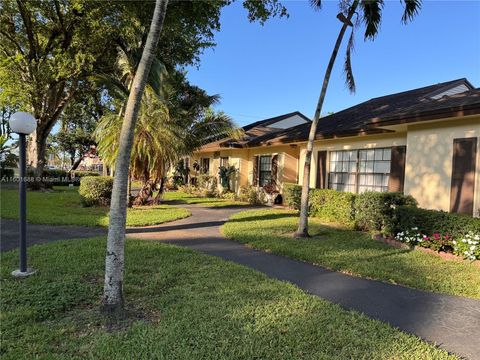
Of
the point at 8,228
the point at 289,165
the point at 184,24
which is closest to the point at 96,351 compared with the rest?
the point at 8,228

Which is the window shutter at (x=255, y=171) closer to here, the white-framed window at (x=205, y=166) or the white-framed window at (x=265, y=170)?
the white-framed window at (x=265, y=170)

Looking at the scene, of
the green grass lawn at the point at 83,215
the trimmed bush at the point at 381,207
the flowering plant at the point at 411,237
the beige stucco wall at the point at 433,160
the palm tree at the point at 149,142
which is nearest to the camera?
the flowering plant at the point at 411,237

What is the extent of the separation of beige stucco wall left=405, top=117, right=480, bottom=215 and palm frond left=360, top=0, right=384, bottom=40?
278 cm

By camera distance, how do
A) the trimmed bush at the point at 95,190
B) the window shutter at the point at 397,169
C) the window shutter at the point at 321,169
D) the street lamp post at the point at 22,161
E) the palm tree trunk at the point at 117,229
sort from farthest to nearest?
the trimmed bush at the point at 95,190, the window shutter at the point at 321,169, the window shutter at the point at 397,169, the street lamp post at the point at 22,161, the palm tree trunk at the point at 117,229

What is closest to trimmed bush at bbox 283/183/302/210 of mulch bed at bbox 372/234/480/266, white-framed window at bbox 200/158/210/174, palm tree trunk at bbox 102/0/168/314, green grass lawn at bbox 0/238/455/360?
mulch bed at bbox 372/234/480/266

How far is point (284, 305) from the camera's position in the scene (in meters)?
4.49

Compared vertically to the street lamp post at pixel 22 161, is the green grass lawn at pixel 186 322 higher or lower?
lower

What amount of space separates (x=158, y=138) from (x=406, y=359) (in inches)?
435

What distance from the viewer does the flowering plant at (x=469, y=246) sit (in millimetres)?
6797

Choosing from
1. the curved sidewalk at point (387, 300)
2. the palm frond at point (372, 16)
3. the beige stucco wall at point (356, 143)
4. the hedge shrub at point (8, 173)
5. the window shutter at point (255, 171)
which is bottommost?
the curved sidewalk at point (387, 300)

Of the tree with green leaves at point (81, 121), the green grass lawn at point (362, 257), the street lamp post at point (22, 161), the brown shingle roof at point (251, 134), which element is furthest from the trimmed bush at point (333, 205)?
the tree with green leaves at point (81, 121)

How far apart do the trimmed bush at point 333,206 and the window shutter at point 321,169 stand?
4.88ft

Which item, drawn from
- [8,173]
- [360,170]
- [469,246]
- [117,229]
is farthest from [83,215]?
[8,173]

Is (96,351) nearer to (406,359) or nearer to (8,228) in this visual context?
(406,359)
